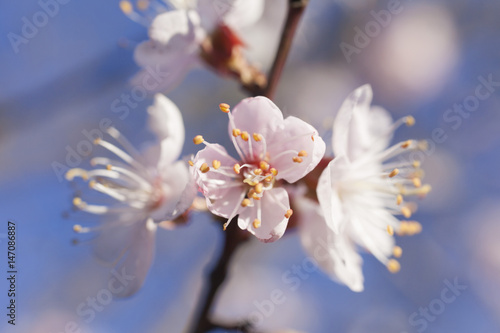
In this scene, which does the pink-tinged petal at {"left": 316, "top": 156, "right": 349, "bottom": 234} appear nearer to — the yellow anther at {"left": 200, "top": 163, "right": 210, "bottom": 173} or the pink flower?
the pink flower

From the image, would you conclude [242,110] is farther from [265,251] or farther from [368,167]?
[265,251]

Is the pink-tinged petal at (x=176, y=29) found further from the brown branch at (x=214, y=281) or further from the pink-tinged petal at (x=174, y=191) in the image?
the brown branch at (x=214, y=281)

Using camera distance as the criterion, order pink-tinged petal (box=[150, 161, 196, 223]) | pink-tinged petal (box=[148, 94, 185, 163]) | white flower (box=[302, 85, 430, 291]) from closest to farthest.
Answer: pink-tinged petal (box=[150, 161, 196, 223])
white flower (box=[302, 85, 430, 291])
pink-tinged petal (box=[148, 94, 185, 163])

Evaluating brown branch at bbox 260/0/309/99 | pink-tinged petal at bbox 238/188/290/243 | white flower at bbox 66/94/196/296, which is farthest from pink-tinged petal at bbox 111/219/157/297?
brown branch at bbox 260/0/309/99

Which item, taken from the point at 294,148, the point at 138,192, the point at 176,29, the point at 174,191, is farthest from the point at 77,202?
the point at 294,148

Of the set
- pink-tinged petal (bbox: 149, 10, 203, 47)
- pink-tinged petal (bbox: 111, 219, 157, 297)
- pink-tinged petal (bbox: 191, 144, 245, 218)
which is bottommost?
pink-tinged petal (bbox: 111, 219, 157, 297)
